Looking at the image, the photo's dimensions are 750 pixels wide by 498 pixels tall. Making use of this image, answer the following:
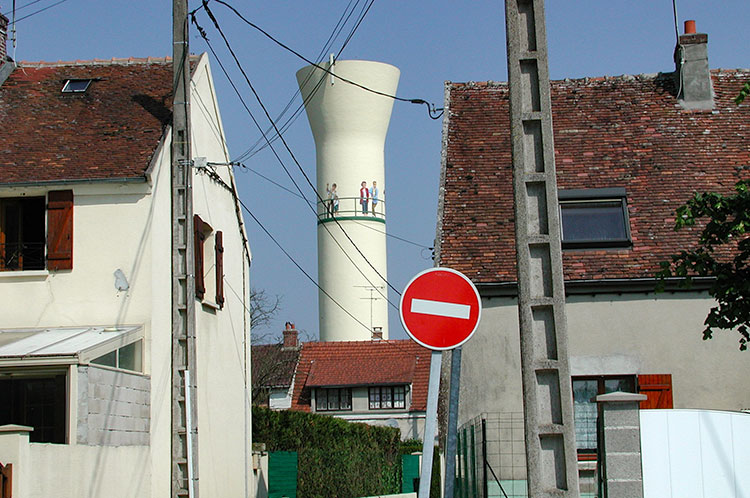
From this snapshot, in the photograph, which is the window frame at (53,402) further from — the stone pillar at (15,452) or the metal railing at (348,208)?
the metal railing at (348,208)

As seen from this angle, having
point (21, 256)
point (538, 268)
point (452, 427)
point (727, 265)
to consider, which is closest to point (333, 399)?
point (21, 256)

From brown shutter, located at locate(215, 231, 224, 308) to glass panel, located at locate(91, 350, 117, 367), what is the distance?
200 inches

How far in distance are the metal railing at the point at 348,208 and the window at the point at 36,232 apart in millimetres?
29749

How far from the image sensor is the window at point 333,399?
148 ft

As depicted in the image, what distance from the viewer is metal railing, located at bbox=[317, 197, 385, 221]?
4809cm

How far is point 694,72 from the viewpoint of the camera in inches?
802

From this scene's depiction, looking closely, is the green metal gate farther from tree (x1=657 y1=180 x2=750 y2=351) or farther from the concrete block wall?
tree (x1=657 y1=180 x2=750 y2=351)

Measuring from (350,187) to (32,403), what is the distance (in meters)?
32.5

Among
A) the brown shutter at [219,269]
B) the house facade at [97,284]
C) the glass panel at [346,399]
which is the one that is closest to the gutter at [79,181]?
the house facade at [97,284]

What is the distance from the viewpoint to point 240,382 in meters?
22.9

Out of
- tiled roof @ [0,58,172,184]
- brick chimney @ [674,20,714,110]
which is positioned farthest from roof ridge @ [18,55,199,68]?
brick chimney @ [674,20,714,110]

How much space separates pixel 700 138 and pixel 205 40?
9.35 meters

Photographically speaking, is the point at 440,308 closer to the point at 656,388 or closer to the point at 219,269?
the point at 656,388

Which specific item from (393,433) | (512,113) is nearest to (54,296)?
(512,113)
